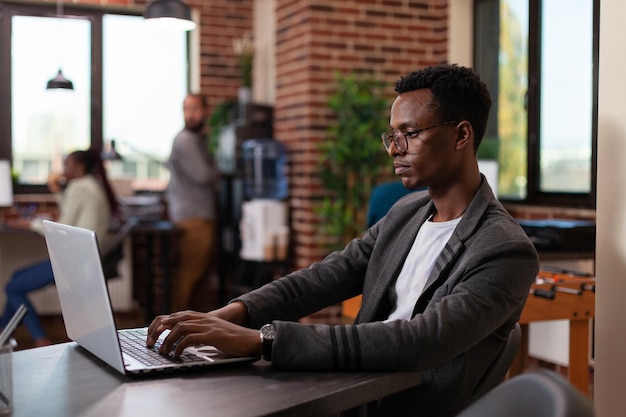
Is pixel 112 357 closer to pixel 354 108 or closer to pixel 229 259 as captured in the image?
pixel 354 108

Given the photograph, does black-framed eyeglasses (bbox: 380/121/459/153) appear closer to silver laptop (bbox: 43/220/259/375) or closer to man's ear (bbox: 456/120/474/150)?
man's ear (bbox: 456/120/474/150)

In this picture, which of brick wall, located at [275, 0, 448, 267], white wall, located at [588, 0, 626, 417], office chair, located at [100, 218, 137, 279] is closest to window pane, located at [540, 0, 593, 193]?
brick wall, located at [275, 0, 448, 267]

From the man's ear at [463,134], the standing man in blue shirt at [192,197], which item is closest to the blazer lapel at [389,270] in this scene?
the man's ear at [463,134]

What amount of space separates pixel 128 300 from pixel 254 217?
1.58 m

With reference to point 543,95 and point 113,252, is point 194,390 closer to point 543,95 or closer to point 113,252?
point 543,95

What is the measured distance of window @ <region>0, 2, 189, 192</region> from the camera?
21.6ft

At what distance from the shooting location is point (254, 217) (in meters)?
5.62

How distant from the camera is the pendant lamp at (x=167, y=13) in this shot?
4656 mm

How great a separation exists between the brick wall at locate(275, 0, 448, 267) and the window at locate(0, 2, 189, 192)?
1571mm

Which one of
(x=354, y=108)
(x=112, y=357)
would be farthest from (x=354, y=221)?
(x=112, y=357)

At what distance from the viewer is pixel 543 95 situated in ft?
16.4

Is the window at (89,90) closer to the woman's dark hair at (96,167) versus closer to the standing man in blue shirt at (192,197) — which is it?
the standing man in blue shirt at (192,197)

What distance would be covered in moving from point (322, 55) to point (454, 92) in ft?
11.7

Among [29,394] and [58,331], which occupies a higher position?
[29,394]
